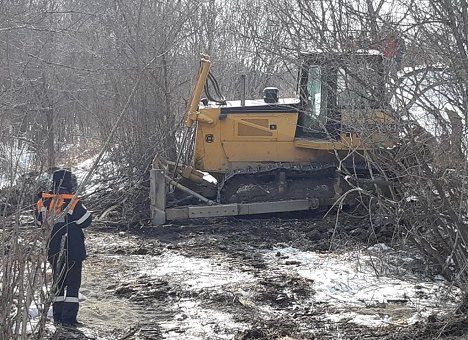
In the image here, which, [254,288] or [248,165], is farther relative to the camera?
[248,165]

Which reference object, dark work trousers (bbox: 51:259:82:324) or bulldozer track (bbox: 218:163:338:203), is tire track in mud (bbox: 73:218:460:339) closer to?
dark work trousers (bbox: 51:259:82:324)

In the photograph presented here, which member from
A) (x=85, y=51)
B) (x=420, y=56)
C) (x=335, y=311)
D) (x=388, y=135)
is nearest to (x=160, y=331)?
(x=335, y=311)

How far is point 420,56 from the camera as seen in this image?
18.6ft

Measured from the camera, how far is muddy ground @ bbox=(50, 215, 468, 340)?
6387 millimetres

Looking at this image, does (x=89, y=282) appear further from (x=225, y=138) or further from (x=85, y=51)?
(x=85, y=51)

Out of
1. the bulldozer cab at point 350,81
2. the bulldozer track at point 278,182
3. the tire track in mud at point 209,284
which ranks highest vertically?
the bulldozer cab at point 350,81

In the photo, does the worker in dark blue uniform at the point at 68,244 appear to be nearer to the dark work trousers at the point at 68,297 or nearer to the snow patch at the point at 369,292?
the dark work trousers at the point at 68,297

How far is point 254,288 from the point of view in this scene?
7.72m

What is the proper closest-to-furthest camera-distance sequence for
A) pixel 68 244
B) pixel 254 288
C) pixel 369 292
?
1. pixel 68 244
2. pixel 369 292
3. pixel 254 288

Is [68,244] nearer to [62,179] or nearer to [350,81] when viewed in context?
[62,179]

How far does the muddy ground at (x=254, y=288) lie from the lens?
6387 millimetres

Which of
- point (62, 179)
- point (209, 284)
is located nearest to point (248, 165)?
point (209, 284)

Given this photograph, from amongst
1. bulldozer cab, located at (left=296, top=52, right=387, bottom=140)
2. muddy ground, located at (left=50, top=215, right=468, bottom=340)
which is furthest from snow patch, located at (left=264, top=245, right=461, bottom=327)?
bulldozer cab, located at (left=296, top=52, right=387, bottom=140)

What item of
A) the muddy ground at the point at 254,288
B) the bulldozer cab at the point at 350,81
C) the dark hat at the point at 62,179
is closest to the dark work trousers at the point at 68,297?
the muddy ground at the point at 254,288
